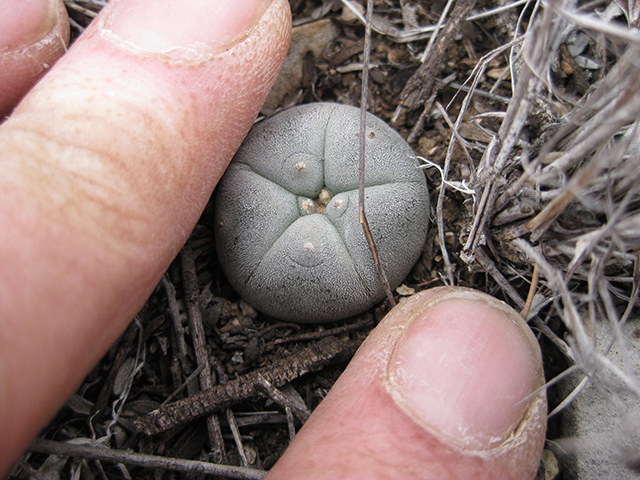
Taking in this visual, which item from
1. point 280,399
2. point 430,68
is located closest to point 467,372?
point 280,399

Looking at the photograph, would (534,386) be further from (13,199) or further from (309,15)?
(309,15)

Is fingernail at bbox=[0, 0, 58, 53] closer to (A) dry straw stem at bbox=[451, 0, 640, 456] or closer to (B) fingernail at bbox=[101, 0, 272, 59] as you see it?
(B) fingernail at bbox=[101, 0, 272, 59]

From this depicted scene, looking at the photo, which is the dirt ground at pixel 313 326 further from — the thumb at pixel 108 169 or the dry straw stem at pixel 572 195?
the thumb at pixel 108 169

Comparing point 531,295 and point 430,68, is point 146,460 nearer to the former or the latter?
point 531,295

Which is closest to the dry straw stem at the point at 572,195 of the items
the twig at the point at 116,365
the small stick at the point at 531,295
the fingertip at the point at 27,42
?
the small stick at the point at 531,295

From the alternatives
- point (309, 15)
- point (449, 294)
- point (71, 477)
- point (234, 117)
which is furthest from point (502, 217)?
point (71, 477)
